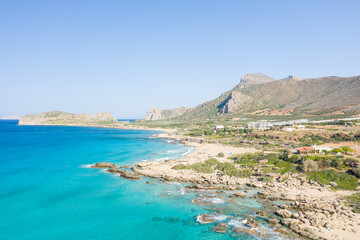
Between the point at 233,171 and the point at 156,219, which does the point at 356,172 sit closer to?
the point at 233,171

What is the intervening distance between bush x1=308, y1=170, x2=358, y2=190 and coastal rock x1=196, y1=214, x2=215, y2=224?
20.9 m

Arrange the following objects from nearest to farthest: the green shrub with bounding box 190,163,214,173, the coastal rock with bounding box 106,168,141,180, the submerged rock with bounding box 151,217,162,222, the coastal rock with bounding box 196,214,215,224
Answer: the coastal rock with bounding box 196,214,215,224 < the submerged rock with bounding box 151,217,162,222 < the coastal rock with bounding box 106,168,141,180 < the green shrub with bounding box 190,163,214,173

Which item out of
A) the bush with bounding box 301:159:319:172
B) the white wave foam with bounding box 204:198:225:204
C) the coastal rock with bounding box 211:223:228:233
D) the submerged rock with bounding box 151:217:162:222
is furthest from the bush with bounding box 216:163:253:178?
the submerged rock with bounding box 151:217:162:222

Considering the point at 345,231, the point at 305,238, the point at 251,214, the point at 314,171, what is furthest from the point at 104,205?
the point at 314,171

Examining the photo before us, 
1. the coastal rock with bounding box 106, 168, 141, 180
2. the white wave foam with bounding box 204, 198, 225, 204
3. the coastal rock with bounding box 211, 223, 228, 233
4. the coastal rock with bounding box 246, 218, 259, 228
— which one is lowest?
the coastal rock with bounding box 211, 223, 228, 233

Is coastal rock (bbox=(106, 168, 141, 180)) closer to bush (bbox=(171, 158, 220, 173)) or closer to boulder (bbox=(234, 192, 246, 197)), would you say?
bush (bbox=(171, 158, 220, 173))

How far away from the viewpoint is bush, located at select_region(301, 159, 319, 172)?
37938 mm

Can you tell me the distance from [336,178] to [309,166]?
14.3ft

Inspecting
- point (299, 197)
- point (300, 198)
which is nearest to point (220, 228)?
point (300, 198)

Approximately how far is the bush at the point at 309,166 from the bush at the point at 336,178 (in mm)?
989

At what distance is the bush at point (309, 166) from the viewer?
37.9m

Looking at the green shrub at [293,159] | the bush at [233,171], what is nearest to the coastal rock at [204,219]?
the bush at [233,171]

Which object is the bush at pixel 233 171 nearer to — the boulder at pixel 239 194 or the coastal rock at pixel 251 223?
the boulder at pixel 239 194

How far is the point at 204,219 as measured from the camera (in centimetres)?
2427
